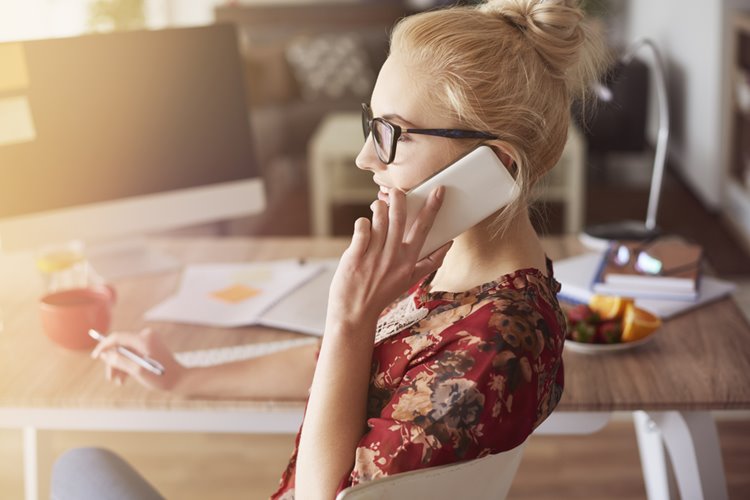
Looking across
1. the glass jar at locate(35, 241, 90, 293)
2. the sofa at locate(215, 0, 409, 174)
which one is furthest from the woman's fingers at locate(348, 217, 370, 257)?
the sofa at locate(215, 0, 409, 174)

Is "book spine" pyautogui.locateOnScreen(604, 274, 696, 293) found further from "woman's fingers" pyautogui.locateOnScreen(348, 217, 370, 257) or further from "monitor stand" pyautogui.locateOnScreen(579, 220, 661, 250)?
"woman's fingers" pyautogui.locateOnScreen(348, 217, 370, 257)

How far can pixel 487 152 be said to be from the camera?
1.01 m

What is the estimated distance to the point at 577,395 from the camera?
1.23 metres

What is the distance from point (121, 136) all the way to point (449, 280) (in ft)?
3.05

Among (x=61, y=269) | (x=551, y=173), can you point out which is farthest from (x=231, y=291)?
(x=551, y=173)

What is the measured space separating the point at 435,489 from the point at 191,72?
1193 mm

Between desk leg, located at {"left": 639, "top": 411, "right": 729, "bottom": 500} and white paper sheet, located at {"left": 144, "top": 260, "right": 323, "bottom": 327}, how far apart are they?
67 centimetres

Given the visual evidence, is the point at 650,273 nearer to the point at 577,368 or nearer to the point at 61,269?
the point at 577,368

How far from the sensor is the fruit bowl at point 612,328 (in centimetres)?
135

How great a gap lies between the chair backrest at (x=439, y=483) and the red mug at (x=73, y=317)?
2.16 ft

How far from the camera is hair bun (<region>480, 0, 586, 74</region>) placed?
1.02 metres

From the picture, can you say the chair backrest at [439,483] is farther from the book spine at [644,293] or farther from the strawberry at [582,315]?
the book spine at [644,293]

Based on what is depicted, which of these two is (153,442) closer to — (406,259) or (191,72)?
(191,72)

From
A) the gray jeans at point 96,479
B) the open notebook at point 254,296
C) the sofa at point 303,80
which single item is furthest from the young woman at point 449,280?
the sofa at point 303,80
